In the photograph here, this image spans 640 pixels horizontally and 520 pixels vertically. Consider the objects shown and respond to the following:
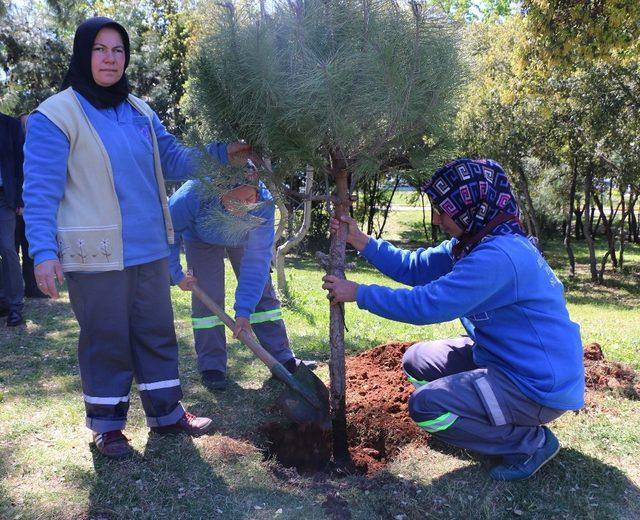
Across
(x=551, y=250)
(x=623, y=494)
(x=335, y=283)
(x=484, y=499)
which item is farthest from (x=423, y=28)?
(x=551, y=250)

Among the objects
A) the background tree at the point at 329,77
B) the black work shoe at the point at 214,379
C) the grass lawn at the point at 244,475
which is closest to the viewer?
the background tree at the point at 329,77

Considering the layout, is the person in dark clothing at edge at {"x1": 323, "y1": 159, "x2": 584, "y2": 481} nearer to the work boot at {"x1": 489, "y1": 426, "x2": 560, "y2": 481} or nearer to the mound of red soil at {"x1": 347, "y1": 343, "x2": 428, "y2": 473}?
the work boot at {"x1": 489, "y1": 426, "x2": 560, "y2": 481}

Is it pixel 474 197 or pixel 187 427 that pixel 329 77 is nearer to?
pixel 474 197

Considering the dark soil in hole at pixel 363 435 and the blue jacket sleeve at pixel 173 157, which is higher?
the blue jacket sleeve at pixel 173 157

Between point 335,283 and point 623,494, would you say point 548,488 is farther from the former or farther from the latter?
point 335,283

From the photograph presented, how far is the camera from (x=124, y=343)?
111 inches

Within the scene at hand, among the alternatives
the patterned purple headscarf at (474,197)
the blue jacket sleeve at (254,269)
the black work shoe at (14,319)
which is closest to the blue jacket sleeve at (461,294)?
the patterned purple headscarf at (474,197)

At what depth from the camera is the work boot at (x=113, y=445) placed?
282 cm

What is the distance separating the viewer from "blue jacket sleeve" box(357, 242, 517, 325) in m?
2.49

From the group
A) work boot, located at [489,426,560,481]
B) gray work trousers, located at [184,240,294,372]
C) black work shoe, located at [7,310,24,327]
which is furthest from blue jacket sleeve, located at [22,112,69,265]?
black work shoe, located at [7,310,24,327]

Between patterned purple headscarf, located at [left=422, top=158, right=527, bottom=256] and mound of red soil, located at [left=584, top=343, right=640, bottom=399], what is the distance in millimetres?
1633

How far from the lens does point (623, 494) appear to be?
264 centimetres

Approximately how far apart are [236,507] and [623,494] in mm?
1700

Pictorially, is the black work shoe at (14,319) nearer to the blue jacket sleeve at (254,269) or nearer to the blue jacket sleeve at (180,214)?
the blue jacket sleeve at (180,214)
